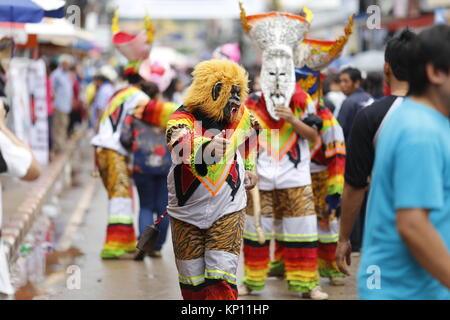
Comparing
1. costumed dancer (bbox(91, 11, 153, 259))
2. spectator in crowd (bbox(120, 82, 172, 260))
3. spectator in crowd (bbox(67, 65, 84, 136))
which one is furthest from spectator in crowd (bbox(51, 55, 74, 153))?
spectator in crowd (bbox(120, 82, 172, 260))

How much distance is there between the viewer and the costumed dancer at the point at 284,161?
7.13m

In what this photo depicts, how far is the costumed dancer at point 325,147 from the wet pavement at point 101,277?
22.1 inches

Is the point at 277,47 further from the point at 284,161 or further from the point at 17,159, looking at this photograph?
the point at 17,159

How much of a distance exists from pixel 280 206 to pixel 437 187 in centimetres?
431

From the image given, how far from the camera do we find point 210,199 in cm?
525

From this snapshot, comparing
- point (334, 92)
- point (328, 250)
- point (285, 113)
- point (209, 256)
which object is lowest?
point (328, 250)

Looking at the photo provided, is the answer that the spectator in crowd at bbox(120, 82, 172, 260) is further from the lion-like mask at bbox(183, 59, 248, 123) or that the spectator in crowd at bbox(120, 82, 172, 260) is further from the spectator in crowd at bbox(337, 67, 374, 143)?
the lion-like mask at bbox(183, 59, 248, 123)

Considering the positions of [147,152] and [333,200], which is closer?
[333,200]

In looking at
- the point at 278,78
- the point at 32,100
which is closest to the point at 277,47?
the point at 278,78

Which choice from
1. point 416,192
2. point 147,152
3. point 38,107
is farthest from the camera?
point 38,107

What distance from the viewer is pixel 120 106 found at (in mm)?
9031

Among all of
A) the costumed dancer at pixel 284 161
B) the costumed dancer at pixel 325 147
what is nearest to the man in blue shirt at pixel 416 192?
the costumed dancer at pixel 284 161

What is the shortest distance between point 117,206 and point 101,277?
1093mm

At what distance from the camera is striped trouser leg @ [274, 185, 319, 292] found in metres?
7.16
